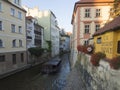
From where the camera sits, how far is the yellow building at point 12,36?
24.4 m

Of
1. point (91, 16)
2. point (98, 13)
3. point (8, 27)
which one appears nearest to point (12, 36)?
point (8, 27)

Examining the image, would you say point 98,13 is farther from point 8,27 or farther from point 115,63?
point 115,63

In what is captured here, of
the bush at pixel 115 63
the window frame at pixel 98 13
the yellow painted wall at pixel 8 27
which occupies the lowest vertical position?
the bush at pixel 115 63

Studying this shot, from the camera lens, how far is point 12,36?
27.5m

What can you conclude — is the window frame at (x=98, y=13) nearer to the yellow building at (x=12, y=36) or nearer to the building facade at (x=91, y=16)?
the building facade at (x=91, y=16)

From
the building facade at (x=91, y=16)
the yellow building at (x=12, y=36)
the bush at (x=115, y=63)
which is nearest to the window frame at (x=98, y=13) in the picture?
the building facade at (x=91, y=16)

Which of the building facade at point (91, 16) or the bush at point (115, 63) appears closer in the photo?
the bush at point (115, 63)

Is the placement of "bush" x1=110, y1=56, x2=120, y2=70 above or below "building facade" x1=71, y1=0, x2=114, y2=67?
below

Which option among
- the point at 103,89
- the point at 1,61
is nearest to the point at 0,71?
the point at 1,61

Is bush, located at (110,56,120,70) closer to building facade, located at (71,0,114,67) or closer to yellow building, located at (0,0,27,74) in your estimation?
yellow building, located at (0,0,27,74)

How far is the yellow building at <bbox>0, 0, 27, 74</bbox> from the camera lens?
24.4 m

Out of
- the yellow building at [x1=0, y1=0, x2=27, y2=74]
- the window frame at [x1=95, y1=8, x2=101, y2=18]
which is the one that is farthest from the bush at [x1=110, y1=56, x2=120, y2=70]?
the window frame at [x1=95, y1=8, x2=101, y2=18]

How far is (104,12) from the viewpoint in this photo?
91.7 ft

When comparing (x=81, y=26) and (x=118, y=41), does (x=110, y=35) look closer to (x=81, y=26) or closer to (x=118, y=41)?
(x=118, y=41)
